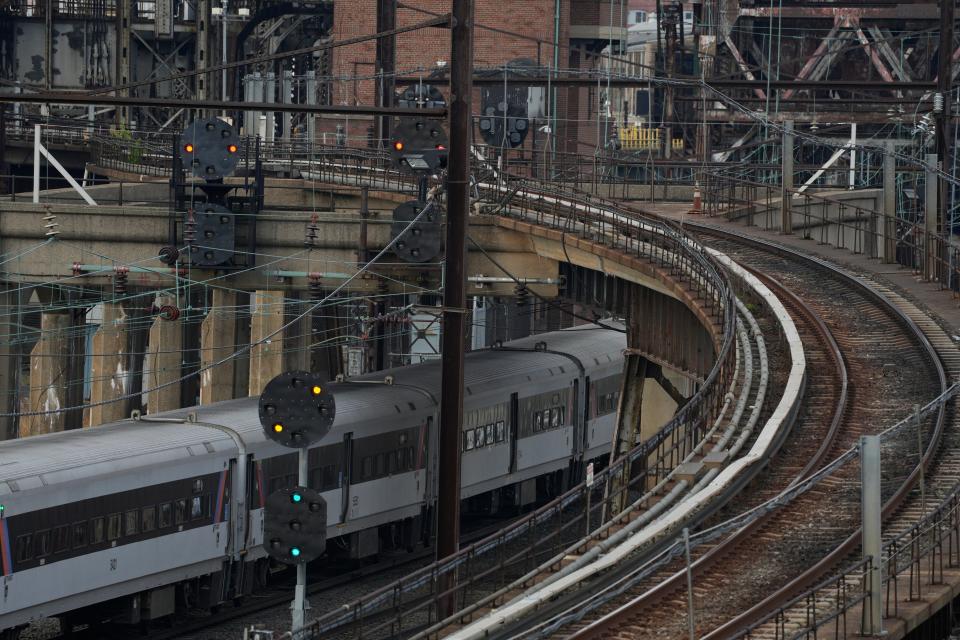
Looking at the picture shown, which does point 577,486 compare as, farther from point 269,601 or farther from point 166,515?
point 269,601

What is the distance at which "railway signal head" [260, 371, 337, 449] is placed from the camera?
60.1 ft

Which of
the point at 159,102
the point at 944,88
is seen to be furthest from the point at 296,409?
the point at 944,88

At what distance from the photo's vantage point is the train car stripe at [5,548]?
21.2m

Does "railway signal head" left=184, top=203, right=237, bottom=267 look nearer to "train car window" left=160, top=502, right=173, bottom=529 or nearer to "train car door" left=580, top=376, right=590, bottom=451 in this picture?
"train car door" left=580, top=376, right=590, bottom=451

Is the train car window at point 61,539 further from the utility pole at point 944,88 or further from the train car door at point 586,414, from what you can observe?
the utility pole at point 944,88

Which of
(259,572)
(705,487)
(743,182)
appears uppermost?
(743,182)

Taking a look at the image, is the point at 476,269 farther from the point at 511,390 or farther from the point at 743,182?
the point at 743,182

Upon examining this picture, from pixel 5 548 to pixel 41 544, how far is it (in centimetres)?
79

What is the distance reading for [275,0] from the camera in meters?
74.9

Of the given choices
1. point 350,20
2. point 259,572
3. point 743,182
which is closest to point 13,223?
point 259,572

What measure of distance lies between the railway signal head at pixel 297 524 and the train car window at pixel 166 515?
681cm

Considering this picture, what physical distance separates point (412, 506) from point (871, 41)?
42.1m

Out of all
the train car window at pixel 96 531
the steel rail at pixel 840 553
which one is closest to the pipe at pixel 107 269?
the train car window at pixel 96 531

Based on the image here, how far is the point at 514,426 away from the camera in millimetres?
34969
